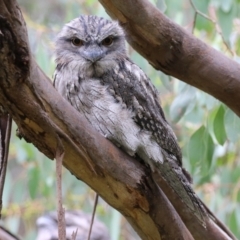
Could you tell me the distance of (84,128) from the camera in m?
1.50

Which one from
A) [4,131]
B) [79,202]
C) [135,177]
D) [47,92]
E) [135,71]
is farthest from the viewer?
[79,202]

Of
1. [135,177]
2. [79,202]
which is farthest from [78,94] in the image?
[79,202]

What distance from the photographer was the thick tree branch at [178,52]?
1899 millimetres

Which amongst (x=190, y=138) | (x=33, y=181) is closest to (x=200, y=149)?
(x=190, y=138)

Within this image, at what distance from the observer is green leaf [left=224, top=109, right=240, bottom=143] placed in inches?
86.5

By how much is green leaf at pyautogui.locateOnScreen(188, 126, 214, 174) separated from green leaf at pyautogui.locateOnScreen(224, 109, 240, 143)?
0.28m

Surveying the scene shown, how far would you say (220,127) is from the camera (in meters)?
2.34

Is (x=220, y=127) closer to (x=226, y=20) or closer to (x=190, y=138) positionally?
(x=190, y=138)

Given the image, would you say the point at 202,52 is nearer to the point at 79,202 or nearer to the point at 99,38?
the point at 99,38

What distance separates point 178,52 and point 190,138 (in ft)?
2.18

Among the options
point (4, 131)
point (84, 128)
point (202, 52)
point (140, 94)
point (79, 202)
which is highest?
point (79, 202)

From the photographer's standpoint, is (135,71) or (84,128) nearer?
(84,128)

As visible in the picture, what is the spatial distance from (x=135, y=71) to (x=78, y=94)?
24cm

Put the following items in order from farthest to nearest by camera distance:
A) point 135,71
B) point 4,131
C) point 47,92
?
point 135,71
point 4,131
point 47,92
